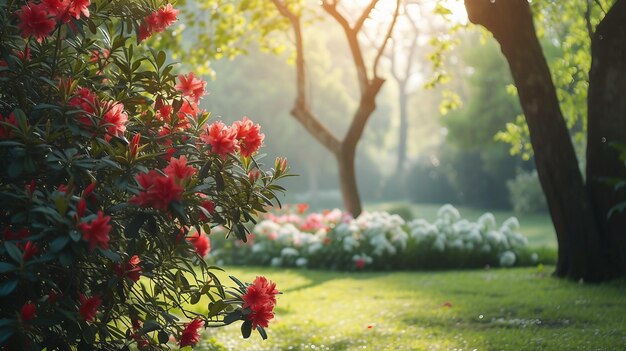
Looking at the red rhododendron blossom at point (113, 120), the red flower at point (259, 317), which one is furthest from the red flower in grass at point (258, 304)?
the red rhododendron blossom at point (113, 120)

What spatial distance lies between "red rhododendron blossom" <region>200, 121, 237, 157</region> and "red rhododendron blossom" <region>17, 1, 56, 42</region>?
2.95 feet

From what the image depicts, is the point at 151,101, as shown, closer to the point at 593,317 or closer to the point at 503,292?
the point at 593,317

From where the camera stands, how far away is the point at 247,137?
13.7ft

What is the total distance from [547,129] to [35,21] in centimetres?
612

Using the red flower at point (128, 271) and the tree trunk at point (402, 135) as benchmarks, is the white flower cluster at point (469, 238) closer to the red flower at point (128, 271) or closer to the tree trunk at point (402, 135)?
the red flower at point (128, 271)

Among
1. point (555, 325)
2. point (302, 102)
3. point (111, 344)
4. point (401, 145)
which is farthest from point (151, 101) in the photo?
point (401, 145)

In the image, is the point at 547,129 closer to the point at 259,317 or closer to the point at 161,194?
the point at 259,317

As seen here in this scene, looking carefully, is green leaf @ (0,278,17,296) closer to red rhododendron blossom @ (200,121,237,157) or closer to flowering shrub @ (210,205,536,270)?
red rhododendron blossom @ (200,121,237,157)

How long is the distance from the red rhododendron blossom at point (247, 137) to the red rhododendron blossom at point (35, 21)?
1.06 meters

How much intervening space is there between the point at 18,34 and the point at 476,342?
411cm

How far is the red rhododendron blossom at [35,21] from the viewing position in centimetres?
366

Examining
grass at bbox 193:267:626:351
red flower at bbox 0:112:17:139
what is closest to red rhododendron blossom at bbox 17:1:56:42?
red flower at bbox 0:112:17:139

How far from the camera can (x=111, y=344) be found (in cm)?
441

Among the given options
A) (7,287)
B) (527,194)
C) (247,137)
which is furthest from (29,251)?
(527,194)
